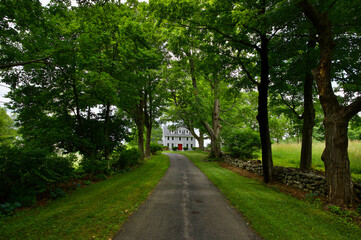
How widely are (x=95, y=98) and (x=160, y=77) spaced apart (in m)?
9.29

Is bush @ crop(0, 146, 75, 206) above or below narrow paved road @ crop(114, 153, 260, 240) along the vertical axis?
above

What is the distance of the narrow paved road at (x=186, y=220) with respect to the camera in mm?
3601

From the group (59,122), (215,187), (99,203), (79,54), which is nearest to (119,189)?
(99,203)

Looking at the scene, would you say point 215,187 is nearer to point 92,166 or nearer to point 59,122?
point 92,166

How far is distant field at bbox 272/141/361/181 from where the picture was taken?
9.11m

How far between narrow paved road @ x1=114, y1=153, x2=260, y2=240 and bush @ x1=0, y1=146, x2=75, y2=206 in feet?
12.6

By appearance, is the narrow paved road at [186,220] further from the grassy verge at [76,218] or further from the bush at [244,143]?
the bush at [244,143]

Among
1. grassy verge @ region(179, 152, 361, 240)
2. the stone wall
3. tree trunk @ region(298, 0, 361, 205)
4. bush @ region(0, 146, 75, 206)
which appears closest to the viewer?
grassy verge @ region(179, 152, 361, 240)

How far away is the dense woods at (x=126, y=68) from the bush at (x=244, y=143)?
0.88ft

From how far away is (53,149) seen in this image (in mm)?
8555

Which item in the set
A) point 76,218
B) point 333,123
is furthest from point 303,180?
point 76,218

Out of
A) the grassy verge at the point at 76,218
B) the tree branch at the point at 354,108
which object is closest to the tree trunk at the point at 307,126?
the tree branch at the point at 354,108

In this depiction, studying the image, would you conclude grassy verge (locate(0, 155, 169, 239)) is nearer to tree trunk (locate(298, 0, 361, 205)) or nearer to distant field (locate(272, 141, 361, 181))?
tree trunk (locate(298, 0, 361, 205))

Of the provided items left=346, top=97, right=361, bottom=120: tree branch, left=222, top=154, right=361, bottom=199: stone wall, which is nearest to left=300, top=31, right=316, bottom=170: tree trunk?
left=222, top=154, right=361, bottom=199: stone wall
